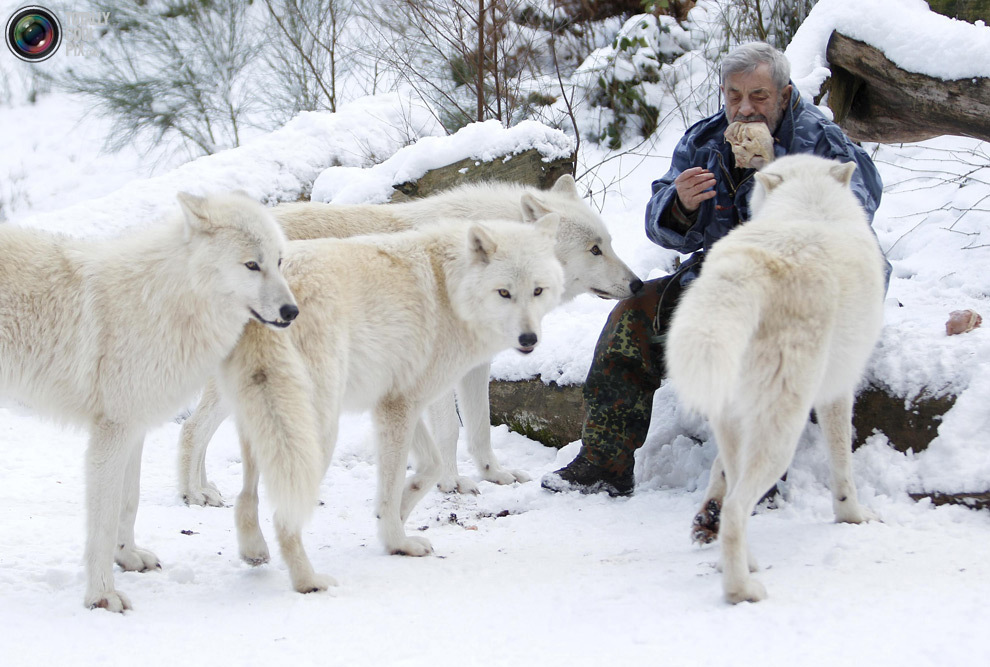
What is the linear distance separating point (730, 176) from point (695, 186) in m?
0.33

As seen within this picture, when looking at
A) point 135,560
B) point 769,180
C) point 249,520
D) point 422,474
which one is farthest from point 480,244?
point 135,560

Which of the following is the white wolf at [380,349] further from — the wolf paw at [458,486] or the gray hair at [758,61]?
the gray hair at [758,61]

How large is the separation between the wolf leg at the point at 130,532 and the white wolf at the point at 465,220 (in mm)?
1143

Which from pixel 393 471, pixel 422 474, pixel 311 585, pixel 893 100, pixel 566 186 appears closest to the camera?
pixel 311 585

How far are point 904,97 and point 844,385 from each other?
Answer: 3124 mm

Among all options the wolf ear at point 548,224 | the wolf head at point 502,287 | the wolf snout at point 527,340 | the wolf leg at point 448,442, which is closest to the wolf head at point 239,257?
the wolf head at point 502,287

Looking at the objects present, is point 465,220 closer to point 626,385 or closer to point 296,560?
point 626,385

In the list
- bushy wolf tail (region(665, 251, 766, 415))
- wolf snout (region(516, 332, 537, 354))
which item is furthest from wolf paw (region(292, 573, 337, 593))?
bushy wolf tail (region(665, 251, 766, 415))

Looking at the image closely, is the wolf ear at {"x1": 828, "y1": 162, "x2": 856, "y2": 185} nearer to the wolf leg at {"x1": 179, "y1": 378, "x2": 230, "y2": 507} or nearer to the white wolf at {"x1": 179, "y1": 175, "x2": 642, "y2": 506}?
the white wolf at {"x1": 179, "y1": 175, "x2": 642, "y2": 506}

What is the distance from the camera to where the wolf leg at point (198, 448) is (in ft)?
13.8

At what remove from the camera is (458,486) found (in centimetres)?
431

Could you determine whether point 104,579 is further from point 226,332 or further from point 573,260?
point 573,260

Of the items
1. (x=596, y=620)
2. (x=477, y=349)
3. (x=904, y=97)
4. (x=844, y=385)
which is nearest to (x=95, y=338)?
(x=477, y=349)

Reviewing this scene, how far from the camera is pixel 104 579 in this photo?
8.59ft
